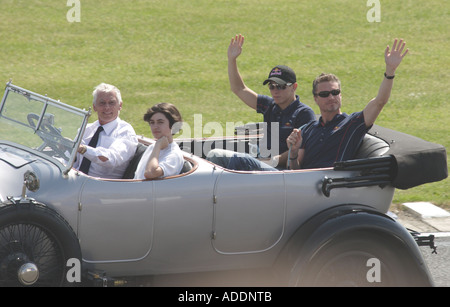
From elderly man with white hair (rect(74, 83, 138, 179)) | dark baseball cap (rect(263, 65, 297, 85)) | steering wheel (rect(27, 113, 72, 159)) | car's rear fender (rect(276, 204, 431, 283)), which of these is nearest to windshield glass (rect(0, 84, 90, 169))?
steering wheel (rect(27, 113, 72, 159))

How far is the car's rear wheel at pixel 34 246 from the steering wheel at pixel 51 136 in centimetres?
56

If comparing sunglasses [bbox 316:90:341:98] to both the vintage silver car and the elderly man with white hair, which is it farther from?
the elderly man with white hair

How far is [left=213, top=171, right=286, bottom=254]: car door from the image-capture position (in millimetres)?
4711

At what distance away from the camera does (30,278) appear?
4.32 m

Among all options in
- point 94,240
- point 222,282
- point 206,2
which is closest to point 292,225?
point 222,282

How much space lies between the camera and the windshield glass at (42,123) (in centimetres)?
479

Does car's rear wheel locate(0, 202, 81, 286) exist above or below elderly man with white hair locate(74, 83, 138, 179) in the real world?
below

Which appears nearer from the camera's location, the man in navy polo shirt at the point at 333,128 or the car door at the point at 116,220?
the car door at the point at 116,220

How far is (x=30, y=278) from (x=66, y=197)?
52 centimetres

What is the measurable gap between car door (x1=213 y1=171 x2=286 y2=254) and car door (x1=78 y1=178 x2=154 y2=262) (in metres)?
0.44

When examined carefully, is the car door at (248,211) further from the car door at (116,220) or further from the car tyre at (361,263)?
the car door at (116,220)

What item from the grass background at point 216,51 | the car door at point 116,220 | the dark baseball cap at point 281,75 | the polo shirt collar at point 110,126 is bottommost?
the car door at point 116,220

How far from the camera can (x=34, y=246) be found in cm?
440

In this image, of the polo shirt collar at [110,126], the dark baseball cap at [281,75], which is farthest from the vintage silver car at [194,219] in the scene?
the dark baseball cap at [281,75]
